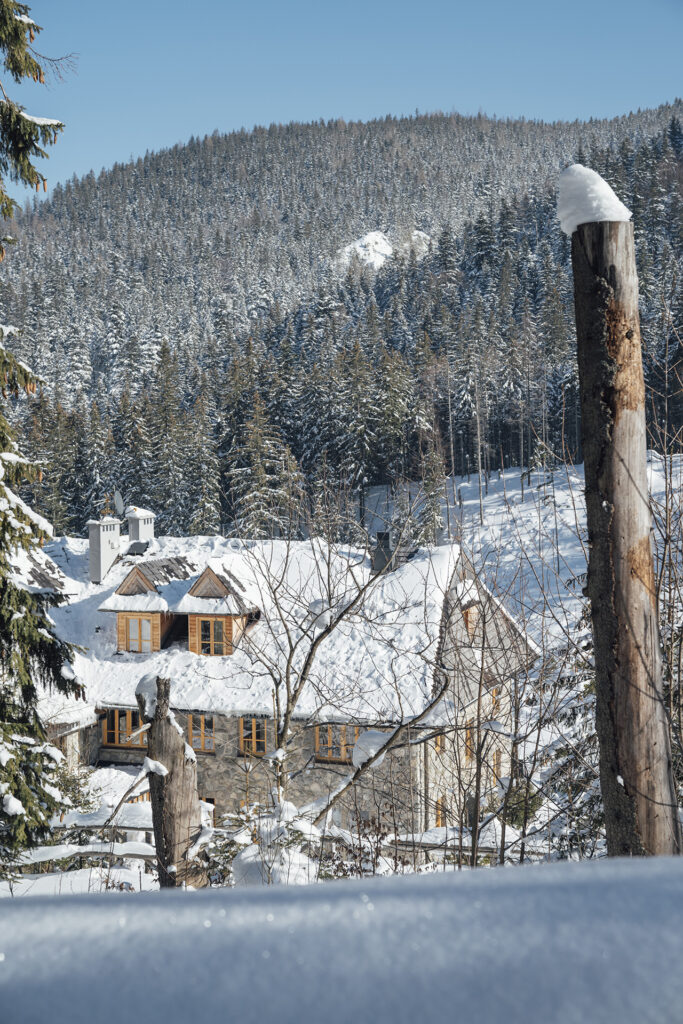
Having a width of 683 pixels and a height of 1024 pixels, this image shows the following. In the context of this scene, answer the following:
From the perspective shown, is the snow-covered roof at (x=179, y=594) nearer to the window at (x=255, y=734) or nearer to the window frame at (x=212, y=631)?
the window frame at (x=212, y=631)

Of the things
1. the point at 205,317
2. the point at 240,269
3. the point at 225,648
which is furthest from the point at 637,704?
the point at 240,269

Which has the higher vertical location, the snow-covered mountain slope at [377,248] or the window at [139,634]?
the snow-covered mountain slope at [377,248]

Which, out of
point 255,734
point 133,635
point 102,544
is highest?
point 102,544

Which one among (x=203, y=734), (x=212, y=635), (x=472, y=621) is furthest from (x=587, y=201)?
(x=212, y=635)

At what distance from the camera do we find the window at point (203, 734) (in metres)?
17.6

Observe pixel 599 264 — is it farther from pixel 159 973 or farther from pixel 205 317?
pixel 205 317

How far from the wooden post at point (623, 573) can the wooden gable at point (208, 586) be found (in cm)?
1780

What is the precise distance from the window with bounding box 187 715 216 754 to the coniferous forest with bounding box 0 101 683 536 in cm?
637

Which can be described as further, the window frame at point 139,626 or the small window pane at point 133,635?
the small window pane at point 133,635

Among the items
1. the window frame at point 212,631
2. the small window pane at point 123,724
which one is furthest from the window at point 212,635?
the small window pane at point 123,724

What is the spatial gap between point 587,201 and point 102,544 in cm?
2293

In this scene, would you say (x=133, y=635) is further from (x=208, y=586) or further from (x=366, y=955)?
(x=366, y=955)

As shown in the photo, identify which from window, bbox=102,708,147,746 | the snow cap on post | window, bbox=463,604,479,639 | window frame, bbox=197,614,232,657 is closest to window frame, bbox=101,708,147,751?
window, bbox=102,708,147,746

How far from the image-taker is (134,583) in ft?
68.7
